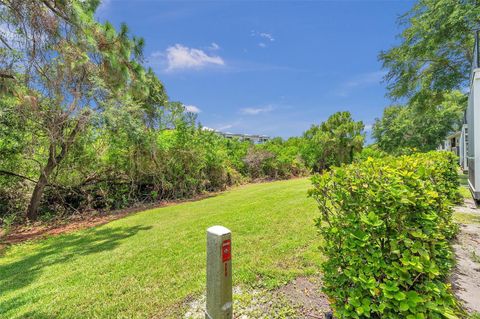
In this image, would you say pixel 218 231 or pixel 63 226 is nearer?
pixel 218 231

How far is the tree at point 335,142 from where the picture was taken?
1870 centimetres

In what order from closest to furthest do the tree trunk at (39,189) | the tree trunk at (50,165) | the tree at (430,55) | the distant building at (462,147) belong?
1. the tree trunk at (50,165)
2. the tree trunk at (39,189)
3. the tree at (430,55)
4. the distant building at (462,147)

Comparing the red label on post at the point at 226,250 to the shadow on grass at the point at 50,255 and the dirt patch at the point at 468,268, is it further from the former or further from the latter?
the shadow on grass at the point at 50,255

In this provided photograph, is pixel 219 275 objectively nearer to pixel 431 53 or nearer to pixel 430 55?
pixel 431 53

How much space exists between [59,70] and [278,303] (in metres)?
6.49

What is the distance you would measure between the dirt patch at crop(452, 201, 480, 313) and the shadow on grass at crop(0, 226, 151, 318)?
409 centimetres

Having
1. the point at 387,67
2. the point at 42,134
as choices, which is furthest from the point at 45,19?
the point at 387,67

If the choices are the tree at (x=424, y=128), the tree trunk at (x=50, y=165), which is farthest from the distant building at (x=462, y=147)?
the tree trunk at (x=50, y=165)

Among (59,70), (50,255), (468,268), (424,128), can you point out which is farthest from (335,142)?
(50,255)

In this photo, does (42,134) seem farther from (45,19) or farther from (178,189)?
(178,189)

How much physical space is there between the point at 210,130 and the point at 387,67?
9.48m

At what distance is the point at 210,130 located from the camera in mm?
12398

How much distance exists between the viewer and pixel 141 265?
3.65 meters

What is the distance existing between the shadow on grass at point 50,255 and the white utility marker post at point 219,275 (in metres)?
2.23
